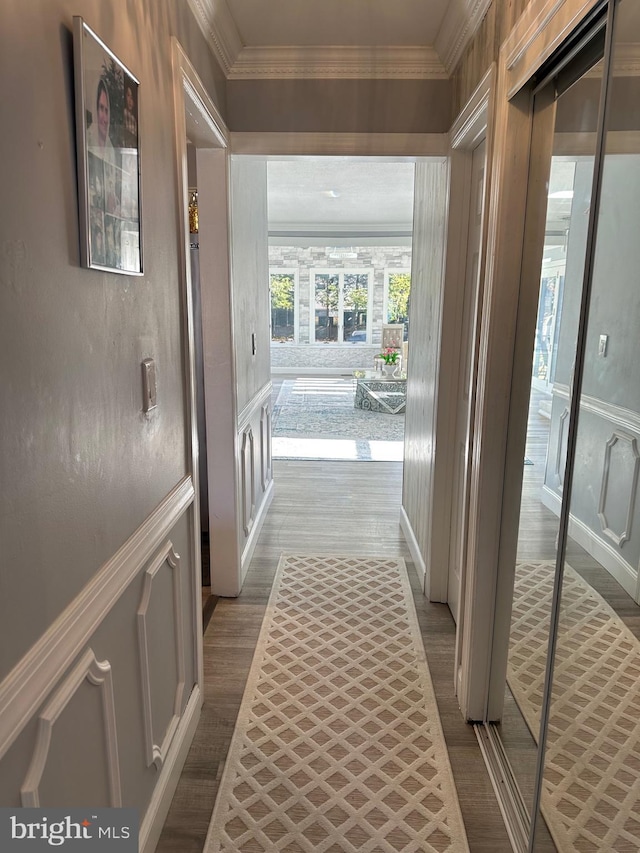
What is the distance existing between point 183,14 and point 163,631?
1.93 m

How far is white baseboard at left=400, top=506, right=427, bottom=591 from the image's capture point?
313 centimetres

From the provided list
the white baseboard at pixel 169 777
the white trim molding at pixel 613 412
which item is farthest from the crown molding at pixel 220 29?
the white baseboard at pixel 169 777

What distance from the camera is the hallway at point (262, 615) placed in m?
1.71

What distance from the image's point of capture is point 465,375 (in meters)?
2.61

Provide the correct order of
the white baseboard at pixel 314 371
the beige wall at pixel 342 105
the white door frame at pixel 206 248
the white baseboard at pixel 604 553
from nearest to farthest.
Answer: the white baseboard at pixel 604 553 → the white door frame at pixel 206 248 → the beige wall at pixel 342 105 → the white baseboard at pixel 314 371

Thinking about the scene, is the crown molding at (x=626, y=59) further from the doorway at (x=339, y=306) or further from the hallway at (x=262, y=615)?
the doorway at (x=339, y=306)

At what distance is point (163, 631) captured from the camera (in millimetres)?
1667

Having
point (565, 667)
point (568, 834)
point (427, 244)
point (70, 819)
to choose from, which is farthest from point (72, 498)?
point (427, 244)

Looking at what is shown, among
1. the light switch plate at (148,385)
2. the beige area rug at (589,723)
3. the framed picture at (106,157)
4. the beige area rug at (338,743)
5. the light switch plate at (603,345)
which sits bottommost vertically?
the beige area rug at (338,743)

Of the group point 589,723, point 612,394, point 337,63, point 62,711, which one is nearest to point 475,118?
point 337,63

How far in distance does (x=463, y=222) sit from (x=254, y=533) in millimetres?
2191

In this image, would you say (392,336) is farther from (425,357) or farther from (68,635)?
(68,635)

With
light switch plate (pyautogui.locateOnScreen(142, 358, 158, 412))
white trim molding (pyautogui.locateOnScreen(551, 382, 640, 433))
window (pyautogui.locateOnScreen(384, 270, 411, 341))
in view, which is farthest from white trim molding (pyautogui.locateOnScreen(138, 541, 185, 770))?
window (pyautogui.locateOnScreen(384, 270, 411, 341))

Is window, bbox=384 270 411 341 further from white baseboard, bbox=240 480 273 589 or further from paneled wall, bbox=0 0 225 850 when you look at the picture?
paneled wall, bbox=0 0 225 850
